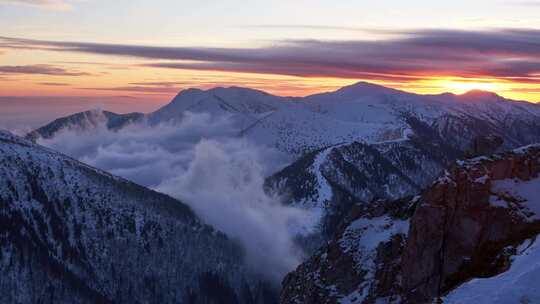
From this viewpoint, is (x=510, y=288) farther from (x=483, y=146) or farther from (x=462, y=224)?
(x=483, y=146)

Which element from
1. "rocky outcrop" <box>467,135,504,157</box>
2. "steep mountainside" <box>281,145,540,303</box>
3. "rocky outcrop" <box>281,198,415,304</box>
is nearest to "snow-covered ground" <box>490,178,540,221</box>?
"steep mountainside" <box>281,145,540,303</box>

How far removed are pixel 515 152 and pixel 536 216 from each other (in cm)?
1095

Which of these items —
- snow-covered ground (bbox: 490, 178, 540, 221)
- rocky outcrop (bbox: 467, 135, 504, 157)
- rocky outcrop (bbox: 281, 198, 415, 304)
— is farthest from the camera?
rocky outcrop (bbox: 281, 198, 415, 304)

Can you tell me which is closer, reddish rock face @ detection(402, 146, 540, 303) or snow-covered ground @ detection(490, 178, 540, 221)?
reddish rock face @ detection(402, 146, 540, 303)

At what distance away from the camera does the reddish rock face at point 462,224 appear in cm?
9869

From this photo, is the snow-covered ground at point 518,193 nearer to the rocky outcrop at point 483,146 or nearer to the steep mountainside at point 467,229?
the steep mountainside at point 467,229

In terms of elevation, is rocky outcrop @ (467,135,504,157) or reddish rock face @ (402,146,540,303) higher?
rocky outcrop @ (467,135,504,157)

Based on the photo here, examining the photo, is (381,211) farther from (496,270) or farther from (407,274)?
(496,270)

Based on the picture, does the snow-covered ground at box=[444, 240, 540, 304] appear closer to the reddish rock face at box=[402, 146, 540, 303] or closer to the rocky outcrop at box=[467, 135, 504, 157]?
the reddish rock face at box=[402, 146, 540, 303]

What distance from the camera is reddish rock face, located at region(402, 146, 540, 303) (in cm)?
9869

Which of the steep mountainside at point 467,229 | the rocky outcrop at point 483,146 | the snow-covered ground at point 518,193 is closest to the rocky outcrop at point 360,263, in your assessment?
the steep mountainside at point 467,229

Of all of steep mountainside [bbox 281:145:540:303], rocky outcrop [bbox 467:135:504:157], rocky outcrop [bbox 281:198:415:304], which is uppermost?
rocky outcrop [bbox 467:135:504:157]

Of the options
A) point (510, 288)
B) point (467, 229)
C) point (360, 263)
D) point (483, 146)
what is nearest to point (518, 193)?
point (467, 229)

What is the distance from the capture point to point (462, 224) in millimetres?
102000
